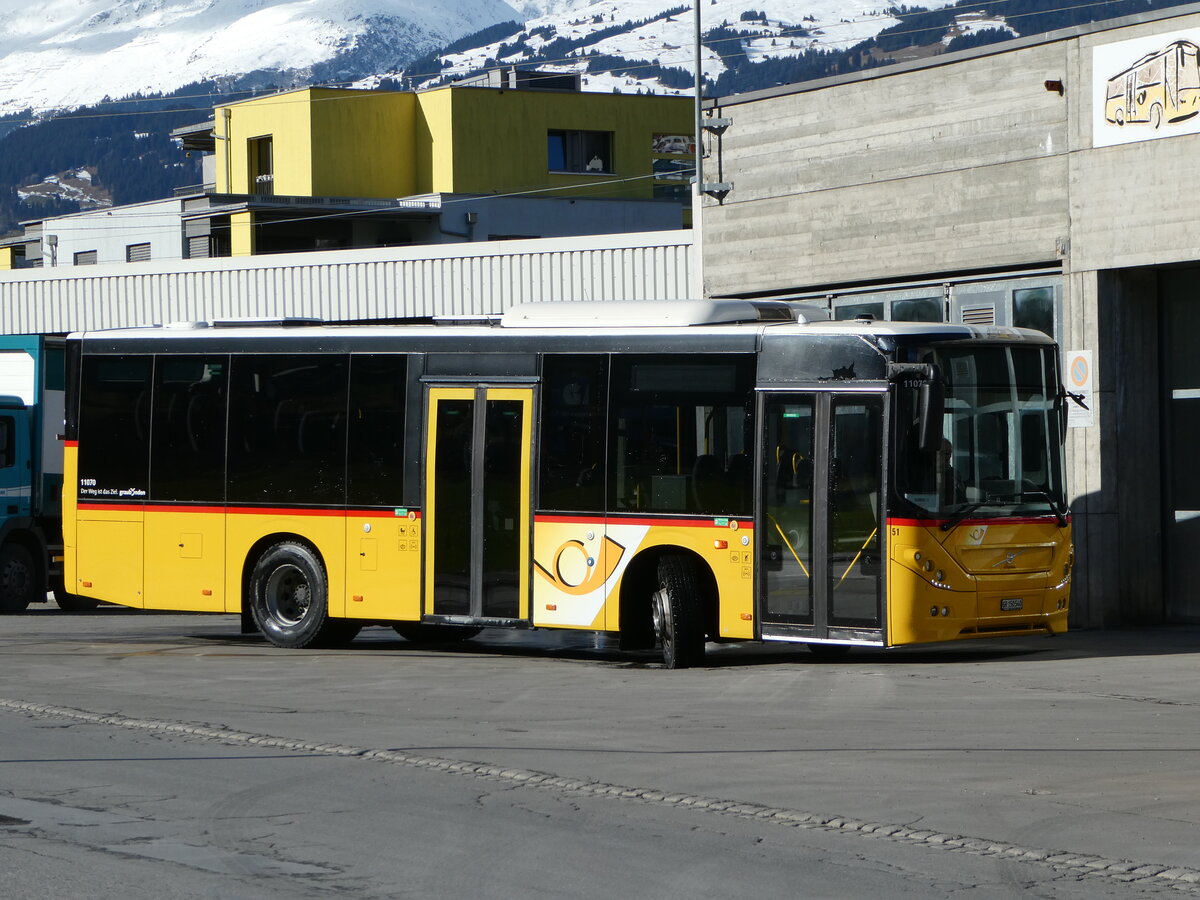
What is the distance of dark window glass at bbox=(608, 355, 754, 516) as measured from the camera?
15.6m

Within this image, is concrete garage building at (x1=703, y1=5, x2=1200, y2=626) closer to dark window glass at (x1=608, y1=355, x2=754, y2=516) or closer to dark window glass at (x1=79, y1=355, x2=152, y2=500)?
dark window glass at (x1=608, y1=355, x2=754, y2=516)

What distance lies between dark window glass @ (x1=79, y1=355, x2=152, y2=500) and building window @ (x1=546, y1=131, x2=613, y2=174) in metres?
49.5

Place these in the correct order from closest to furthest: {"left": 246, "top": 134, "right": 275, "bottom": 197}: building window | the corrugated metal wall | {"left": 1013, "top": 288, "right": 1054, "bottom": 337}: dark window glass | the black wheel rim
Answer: the black wheel rim → {"left": 1013, "top": 288, "right": 1054, "bottom": 337}: dark window glass → the corrugated metal wall → {"left": 246, "top": 134, "right": 275, "bottom": 197}: building window

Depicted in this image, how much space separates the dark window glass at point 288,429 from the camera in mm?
17406

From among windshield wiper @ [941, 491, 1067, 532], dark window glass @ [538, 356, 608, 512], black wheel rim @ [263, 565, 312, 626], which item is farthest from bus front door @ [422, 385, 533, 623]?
windshield wiper @ [941, 491, 1067, 532]

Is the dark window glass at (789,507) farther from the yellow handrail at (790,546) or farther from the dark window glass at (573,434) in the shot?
the dark window glass at (573,434)

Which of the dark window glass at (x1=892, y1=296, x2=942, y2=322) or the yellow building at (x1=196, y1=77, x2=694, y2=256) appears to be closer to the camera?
the dark window glass at (x1=892, y1=296, x2=942, y2=322)

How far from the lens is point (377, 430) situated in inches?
675

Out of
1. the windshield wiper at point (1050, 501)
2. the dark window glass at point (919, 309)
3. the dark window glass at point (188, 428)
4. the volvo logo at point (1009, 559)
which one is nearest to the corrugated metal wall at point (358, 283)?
the dark window glass at point (919, 309)

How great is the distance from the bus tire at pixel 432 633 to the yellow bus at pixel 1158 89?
27.7 feet

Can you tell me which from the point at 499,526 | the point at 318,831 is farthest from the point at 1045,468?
the point at 318,831

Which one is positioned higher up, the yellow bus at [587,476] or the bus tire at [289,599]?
the yellow bus at [587,476]

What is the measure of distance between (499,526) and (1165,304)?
7850mm

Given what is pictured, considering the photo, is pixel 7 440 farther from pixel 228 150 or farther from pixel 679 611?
pixel 228 150
